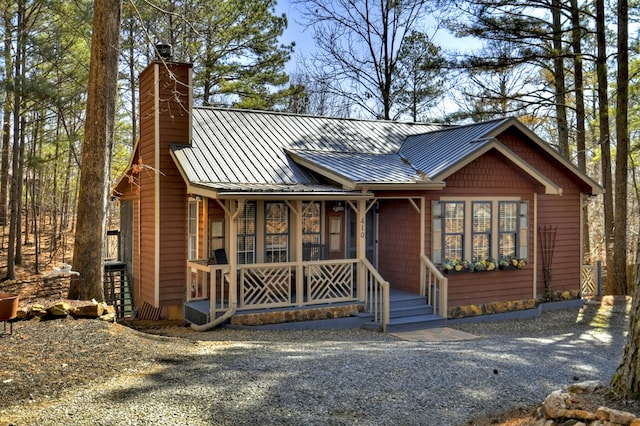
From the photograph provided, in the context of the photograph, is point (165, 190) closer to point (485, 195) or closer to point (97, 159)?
point (97, 159)

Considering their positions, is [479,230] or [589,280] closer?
[479,230]

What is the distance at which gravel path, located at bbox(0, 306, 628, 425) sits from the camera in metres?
4.93

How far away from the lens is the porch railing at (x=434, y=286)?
1169 cm

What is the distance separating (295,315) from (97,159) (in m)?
4.58

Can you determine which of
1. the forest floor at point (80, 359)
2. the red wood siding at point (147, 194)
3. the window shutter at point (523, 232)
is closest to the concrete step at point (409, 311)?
the window shutter at point (523, 232)

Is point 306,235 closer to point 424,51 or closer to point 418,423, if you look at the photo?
point 418,423

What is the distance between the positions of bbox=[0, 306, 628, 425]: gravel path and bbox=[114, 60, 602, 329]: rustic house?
264 centimetres

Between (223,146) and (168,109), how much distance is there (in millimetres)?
1451

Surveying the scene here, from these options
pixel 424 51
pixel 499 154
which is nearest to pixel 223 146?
pixel 499 154

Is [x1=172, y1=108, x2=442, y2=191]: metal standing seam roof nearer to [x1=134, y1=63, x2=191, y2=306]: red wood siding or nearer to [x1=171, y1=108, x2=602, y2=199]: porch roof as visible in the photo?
[x1=171, y1=108, x2=602, y2=199]: porch roof

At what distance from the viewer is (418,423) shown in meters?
4.96

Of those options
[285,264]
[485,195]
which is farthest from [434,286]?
[285,264]

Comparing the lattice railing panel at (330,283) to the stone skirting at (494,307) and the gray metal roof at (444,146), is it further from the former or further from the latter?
the gray metal roof at (444,146)

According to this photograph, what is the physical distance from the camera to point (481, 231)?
12.9m
